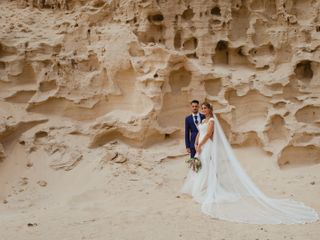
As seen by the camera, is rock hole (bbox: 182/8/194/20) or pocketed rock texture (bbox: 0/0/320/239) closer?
pocketed rock texture (bbox: 0/0/320/239)

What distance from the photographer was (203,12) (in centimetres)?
961

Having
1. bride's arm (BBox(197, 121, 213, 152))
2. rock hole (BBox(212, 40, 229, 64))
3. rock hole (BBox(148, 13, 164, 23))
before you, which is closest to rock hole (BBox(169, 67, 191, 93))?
rock hole (BBox(212, 40, 229, 64))

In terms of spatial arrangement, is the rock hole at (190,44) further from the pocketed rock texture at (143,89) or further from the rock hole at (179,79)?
the rock hole at (179,79)

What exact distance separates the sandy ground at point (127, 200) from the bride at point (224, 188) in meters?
0.24

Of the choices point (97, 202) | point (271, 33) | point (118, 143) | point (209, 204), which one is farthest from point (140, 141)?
point (271, 33)

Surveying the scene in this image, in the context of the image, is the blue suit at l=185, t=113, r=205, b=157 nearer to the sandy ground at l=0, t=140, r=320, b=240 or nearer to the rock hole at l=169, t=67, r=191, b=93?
the sandy ground at l=0, t=140, r=320, b=240

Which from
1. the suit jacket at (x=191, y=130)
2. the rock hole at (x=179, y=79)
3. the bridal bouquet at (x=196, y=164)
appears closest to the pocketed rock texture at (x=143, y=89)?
the rock hole at (x=179, y=79)

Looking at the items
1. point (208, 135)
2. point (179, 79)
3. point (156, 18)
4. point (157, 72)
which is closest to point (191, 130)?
point (208, 135)

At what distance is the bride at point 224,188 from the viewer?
6.12m

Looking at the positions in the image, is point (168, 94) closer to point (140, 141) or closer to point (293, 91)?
point (140, 141)

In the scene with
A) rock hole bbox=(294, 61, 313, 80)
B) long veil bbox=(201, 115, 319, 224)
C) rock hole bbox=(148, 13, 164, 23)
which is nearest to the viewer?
long veil bbox=(201, 115, 319, 224)

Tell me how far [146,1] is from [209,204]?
4726 millimetres

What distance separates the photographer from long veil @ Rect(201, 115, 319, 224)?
5922mm

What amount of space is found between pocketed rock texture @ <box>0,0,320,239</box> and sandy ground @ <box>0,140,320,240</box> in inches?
1.5
